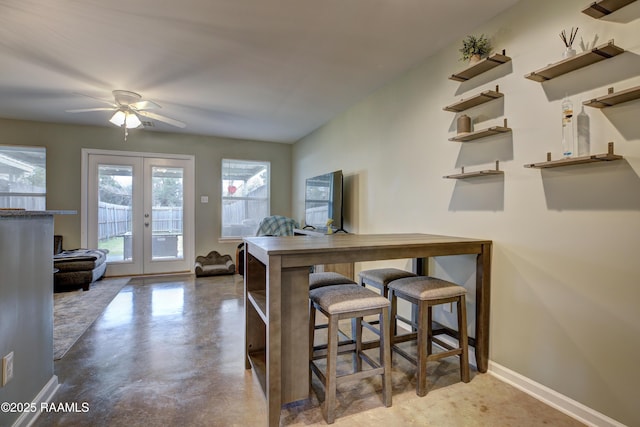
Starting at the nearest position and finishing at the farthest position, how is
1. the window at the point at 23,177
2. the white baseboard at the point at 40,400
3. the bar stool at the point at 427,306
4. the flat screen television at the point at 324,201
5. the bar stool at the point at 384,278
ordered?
1. the white baseboard at the point at 40,400
2. the bar stool at the point at 427,306
3. the bar stool at the point at 384,278
4. the flat screen television at the point at 324,201
5. the window at the point at 23,177

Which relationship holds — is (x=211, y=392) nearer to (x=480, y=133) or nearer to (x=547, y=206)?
(x=547, y=206)

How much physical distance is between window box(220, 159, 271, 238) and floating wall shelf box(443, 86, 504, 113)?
164 inches

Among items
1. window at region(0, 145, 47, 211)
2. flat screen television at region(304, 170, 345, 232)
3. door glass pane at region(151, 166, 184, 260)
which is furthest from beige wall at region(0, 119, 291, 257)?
flat screen television at region(304, 170, 345, 232)

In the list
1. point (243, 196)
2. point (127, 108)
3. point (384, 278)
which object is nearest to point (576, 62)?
point (384, 278)

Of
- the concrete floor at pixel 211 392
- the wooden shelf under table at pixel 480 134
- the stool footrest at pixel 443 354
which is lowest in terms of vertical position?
the concrete floor at pixel 211 392

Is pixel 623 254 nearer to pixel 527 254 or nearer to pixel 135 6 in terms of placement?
pixel 527 254

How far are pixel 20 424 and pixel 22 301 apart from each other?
0.56 m

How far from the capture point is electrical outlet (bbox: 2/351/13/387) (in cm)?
132

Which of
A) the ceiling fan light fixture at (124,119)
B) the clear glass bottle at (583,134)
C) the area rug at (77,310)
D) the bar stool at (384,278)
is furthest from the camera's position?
the ceiling fan light fixture at (124,119)

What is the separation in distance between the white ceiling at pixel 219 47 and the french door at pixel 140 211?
51.7 inches

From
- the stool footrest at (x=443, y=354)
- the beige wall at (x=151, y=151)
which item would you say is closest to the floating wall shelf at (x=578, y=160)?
the stool footrest at (x=443, y=354)

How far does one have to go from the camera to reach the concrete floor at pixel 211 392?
1.57 meters

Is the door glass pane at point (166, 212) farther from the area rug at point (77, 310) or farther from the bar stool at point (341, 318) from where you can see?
the bar stool at point (341, 318)

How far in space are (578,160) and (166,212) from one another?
5.41 m
